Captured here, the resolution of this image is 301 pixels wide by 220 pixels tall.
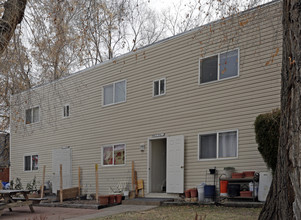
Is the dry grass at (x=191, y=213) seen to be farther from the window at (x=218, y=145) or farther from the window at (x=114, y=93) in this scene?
the window at (x=114, y=93)

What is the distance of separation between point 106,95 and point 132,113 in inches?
75.4

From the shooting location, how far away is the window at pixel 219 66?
11711 mm

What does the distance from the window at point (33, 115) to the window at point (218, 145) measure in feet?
33.2

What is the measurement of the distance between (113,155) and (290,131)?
36.6 feet

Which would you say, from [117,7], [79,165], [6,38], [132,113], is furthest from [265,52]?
[79,165]

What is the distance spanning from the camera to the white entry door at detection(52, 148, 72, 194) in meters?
17.5

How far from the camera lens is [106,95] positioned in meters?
16.3

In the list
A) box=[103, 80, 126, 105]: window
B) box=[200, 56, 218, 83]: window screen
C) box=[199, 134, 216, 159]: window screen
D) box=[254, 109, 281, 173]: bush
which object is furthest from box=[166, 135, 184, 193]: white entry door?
box=[254, 109, 281, 173]: bush

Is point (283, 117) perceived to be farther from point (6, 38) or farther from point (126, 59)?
point (126, 59)

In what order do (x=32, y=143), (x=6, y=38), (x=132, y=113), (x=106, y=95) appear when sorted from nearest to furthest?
(x=6, y=38), (x=132, y=113), (x=106, y=95), (x=32, y=143)

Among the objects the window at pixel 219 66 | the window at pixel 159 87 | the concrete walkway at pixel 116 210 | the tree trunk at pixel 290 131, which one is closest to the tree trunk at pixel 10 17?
the concrete walkway at pixel 116 210

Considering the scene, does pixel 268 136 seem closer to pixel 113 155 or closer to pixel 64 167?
pixel 113 155

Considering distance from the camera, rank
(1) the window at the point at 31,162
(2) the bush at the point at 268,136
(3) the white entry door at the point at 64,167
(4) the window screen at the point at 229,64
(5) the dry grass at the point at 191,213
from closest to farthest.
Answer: (5) the dry grass at the point at 191,213, (2) the bush at the point at 268,136, (4) the window screen at the point at 229,64, (3) the white entry door at the point at 64,167, (1) the window at the point at 31,162

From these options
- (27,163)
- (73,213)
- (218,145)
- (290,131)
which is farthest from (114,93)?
(290,131)
